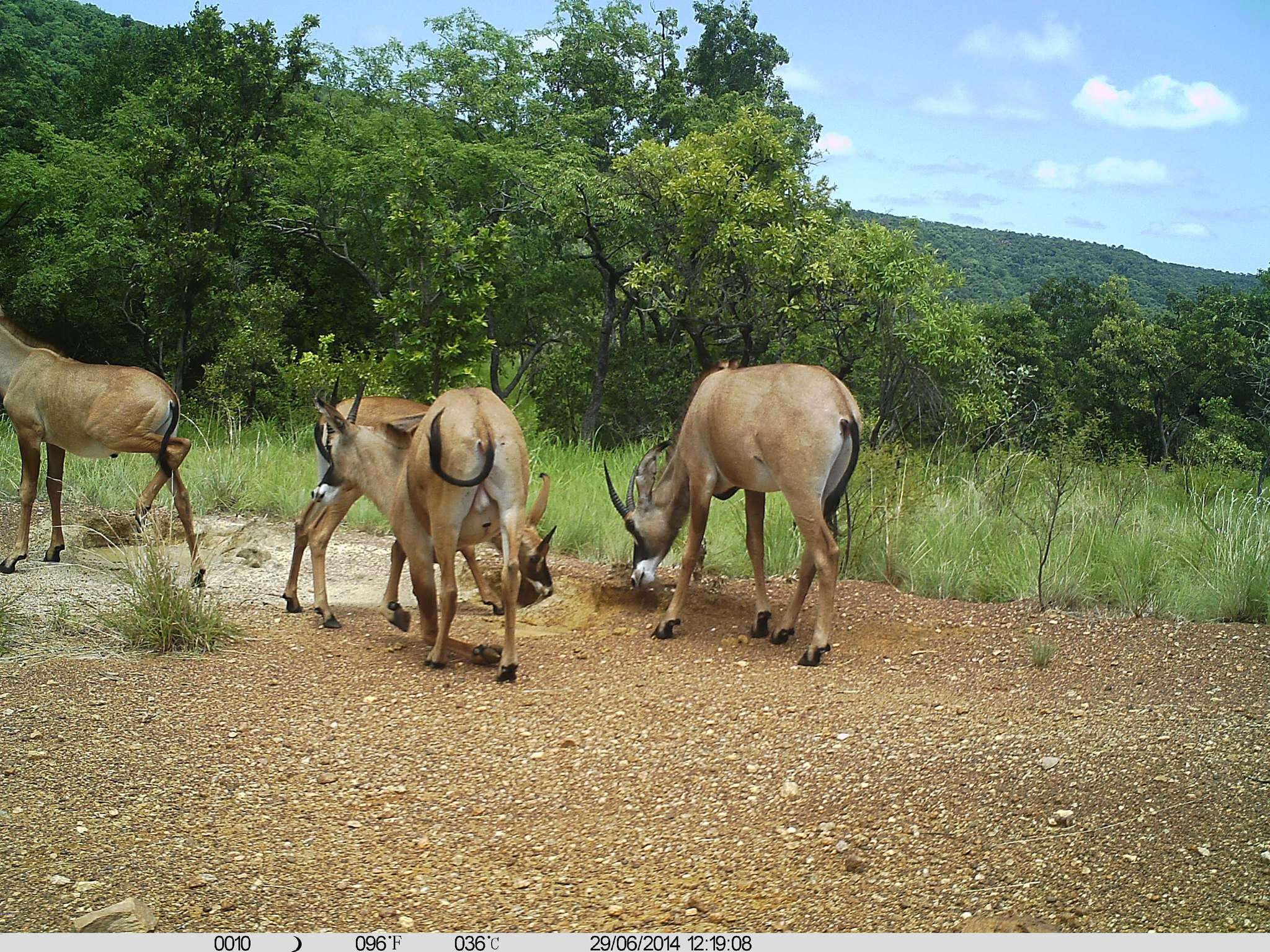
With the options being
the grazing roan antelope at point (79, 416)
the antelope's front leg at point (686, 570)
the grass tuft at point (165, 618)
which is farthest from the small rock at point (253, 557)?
the antelope's front leg at point (686, 570)

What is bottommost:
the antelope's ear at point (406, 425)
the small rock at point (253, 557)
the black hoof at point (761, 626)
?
the small rock at point (253, 557)

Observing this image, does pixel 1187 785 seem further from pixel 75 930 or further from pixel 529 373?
pixel 529 373

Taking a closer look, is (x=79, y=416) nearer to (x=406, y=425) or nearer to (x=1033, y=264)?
(x=406, y=425)

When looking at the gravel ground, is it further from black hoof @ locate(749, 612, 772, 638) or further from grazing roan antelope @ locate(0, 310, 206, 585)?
grazing roan antelope @ locate(0, 310, 206, 585)

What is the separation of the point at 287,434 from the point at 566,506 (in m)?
Answer: 5.94

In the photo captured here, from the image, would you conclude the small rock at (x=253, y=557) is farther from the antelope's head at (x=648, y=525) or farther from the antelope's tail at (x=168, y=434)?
the antelope's head at (x=648, y=525)

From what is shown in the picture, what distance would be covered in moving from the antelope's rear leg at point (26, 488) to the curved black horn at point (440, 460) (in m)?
4.51

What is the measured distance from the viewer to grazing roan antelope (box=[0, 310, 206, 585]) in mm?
8719

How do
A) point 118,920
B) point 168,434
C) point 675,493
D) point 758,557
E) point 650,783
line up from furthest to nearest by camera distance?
point 168,434 → point 675,493 → point 758,557 → point 650,783 → point 118,920

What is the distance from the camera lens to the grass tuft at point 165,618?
661 centimetres

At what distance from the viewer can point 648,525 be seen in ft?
26.6

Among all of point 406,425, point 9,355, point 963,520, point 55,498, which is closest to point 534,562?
point 406,425

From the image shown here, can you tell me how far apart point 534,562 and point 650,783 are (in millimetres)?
2359

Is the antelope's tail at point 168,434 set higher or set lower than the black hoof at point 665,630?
higher
